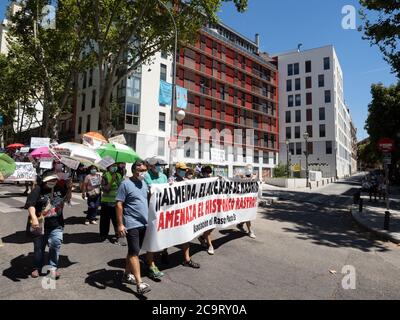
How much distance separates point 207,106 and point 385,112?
68.8 feet

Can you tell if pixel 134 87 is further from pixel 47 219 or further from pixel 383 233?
pixel 47 219

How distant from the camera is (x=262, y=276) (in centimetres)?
568

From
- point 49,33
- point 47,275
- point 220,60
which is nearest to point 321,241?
point 47,275

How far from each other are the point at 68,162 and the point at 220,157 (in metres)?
4.98

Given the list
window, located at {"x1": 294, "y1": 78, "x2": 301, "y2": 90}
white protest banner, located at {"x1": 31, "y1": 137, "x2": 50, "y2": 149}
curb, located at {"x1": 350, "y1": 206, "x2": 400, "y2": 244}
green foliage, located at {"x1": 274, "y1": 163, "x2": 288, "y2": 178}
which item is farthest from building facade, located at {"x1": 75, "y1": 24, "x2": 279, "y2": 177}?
white protest banner, located at {"x1": 31, "y1": 137, "x2": 50, "y2": 149}

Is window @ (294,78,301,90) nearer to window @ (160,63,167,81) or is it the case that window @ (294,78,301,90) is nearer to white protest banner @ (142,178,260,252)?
window @ (160,63,167,81)

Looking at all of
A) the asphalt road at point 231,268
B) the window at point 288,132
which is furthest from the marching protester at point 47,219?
the window at point 288,132

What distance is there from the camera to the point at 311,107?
198ft

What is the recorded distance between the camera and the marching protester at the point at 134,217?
4645 millimetres
